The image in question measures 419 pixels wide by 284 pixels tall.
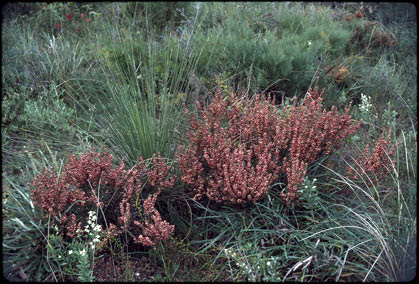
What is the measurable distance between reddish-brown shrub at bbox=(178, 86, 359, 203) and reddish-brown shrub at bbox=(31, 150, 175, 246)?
11.2 inches

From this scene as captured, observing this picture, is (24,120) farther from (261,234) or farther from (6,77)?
(261,234)

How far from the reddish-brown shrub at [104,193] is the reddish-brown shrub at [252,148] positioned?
0.93ft

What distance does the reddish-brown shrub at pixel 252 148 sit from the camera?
Result: 2.95 metres

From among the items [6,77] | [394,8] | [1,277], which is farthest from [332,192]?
[394,8]

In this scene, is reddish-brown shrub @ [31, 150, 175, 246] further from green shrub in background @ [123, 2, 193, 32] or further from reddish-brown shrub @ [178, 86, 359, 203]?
green shrub in background @ [123, 2, 193, 32]

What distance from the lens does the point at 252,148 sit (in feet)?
11.0

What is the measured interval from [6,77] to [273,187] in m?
3.09

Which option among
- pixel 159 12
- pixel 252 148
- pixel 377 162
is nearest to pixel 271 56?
pixel 252 148

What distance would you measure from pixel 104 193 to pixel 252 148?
116 cm

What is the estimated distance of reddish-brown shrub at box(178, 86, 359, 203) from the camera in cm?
295

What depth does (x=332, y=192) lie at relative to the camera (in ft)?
11.0

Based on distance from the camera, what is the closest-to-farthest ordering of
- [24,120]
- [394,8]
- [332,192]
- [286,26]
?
[332,192] < [24,120] < [286,26] < [394,8]

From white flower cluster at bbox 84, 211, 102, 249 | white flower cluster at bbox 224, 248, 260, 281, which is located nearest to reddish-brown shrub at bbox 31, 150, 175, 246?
white flower cluster at bbox 84, 211, 102, 249

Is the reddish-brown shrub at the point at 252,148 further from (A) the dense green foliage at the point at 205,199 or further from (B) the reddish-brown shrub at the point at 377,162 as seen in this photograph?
(B) the reddish-brown shrub at the point at 377,162
